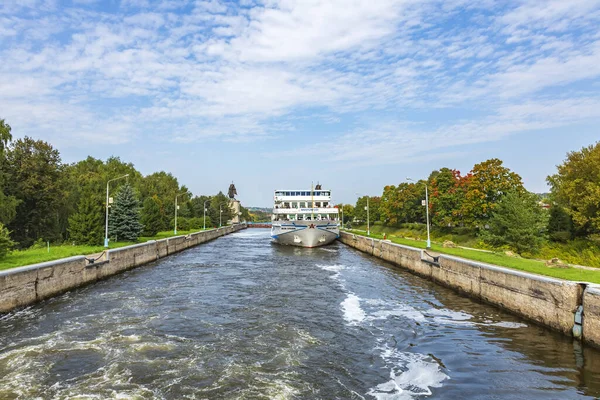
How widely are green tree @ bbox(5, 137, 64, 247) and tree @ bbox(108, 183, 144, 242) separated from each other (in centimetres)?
692

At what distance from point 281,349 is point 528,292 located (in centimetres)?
1020

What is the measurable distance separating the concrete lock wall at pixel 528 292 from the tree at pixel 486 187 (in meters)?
21.4

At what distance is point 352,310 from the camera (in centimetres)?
1828

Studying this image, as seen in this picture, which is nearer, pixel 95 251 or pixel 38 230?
pixel 95 251

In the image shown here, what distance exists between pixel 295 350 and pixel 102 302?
11598mm

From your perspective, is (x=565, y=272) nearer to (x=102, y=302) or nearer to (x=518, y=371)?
(x=518, y=371)

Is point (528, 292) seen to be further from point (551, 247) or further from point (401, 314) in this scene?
point (551, 247)

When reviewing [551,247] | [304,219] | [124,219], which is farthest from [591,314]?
[304,219]

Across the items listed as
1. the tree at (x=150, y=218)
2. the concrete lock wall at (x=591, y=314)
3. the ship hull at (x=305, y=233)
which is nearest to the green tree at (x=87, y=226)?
the tree at (x=150, y=218)

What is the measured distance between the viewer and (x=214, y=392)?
31.0 feet

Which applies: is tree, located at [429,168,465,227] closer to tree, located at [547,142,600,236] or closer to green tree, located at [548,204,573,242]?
green tree, located at [548,204,573,242]

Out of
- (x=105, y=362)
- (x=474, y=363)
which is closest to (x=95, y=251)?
(x=105, y=362)

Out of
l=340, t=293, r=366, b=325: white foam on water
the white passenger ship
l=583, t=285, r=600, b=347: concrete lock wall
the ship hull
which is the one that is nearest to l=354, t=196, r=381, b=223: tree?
the white passenger ship

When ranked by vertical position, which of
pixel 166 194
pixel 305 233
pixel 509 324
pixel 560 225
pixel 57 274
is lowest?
pixel 509 324
